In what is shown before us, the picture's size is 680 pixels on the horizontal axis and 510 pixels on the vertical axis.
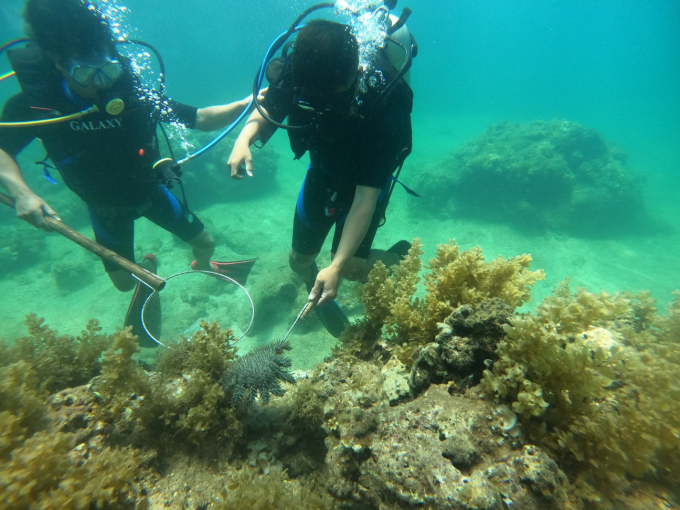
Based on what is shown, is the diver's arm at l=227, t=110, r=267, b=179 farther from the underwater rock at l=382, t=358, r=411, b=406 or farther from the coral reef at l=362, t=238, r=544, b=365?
the underwater rock at l=382, t=358, r=411, b=406

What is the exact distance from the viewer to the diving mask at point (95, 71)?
3605mm

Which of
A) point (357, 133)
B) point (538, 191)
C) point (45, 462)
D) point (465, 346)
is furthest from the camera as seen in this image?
point (538, 191)

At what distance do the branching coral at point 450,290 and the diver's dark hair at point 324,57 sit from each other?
5.92 ft

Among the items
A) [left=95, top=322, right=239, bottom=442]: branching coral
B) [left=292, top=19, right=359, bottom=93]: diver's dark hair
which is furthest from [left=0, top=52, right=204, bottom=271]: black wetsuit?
[left=95, top=322, right=239, bottom=442]: branching coral

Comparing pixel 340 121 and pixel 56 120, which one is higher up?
pixel 340 121

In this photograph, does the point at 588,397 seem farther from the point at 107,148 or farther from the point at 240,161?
the point at 107,148

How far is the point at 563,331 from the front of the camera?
188 cm

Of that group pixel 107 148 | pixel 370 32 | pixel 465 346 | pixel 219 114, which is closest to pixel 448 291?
pixel 465 346

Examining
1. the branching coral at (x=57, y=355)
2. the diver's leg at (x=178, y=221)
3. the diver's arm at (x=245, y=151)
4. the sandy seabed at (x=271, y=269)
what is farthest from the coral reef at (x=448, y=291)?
the diver's leg at (x=178, y=221)

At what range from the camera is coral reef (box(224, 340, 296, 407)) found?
2.22 m

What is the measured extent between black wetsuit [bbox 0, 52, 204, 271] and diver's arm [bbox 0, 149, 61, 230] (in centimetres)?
42

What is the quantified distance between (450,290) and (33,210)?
4659 mm

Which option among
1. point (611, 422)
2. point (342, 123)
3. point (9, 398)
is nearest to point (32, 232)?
point (9, 398)

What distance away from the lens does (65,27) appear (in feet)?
11.0
